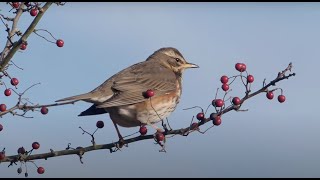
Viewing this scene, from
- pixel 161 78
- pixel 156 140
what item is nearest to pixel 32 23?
pixel 156 140

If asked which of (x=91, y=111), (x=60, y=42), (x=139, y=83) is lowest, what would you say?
(x=91, y=111)

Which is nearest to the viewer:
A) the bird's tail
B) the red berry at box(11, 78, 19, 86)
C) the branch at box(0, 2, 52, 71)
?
the branch at box(0, 2, 52, 71)

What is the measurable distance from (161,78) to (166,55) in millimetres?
745

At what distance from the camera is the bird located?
5.35m

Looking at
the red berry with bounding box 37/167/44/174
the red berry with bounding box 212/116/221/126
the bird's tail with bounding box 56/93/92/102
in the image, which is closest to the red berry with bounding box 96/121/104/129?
the bird's tail with bounding box 56/93/92/102

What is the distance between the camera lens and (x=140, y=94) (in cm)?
559

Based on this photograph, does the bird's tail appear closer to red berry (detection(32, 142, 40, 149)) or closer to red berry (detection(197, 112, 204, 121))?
red berry (detection(32, 142, 40, 149))

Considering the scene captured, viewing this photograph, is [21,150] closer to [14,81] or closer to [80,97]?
[14,81]

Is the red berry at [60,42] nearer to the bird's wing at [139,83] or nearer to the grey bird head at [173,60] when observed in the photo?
the bird's wing at [139,83]

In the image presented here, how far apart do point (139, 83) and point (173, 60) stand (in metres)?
1.05

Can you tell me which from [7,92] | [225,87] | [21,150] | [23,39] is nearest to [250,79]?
[225,87]

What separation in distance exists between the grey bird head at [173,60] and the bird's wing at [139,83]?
19cm

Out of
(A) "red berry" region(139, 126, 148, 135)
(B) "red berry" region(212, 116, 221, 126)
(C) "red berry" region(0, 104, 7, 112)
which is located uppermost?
(C) "red berry" region(0, 104, 7, 112)

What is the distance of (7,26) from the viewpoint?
408 cm
